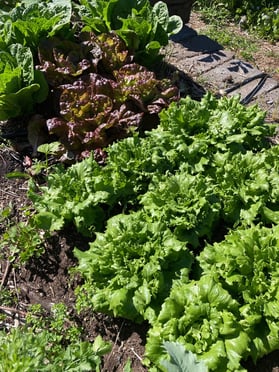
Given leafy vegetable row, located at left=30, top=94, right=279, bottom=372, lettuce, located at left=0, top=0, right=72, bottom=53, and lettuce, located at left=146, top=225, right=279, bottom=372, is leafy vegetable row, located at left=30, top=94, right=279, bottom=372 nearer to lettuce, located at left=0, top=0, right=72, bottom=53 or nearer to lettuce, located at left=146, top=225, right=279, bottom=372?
lettuce, located at left=146, top=225, right=279, bottom=372

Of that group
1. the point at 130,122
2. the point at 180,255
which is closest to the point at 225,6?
the point at 130,122

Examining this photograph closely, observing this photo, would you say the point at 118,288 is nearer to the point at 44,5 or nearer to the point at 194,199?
the point at 194,199

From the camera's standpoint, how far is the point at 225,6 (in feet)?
→ 22.2

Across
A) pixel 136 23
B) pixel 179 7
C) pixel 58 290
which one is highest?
pixel 136 23

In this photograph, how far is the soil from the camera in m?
3.08

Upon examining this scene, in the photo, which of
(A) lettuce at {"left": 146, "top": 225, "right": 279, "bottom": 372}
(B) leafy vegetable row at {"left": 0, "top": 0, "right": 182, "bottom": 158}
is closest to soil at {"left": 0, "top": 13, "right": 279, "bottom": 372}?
(A) lettuce at {"left": 146, "top": 225, "right": 279, "bottom": 372}

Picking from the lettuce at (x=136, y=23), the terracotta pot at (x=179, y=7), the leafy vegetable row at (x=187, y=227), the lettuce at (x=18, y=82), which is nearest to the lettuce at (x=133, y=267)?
the leafy vegetable row at (x=187, y=227)

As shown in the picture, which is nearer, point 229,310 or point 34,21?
point 229,310

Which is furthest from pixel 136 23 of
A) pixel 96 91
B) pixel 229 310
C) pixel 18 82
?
pixel 229 310

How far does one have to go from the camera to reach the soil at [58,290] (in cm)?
308

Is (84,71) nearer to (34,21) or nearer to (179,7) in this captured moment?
(34,21)

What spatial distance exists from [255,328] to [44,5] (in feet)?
10.5

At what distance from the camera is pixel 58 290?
341 centimetres

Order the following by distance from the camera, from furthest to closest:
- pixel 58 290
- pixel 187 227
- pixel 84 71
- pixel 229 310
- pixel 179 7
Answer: pixel 179 7 < pixel 84 71 < pixel 58 290 < pixel 187 227 < pixel 229 310
